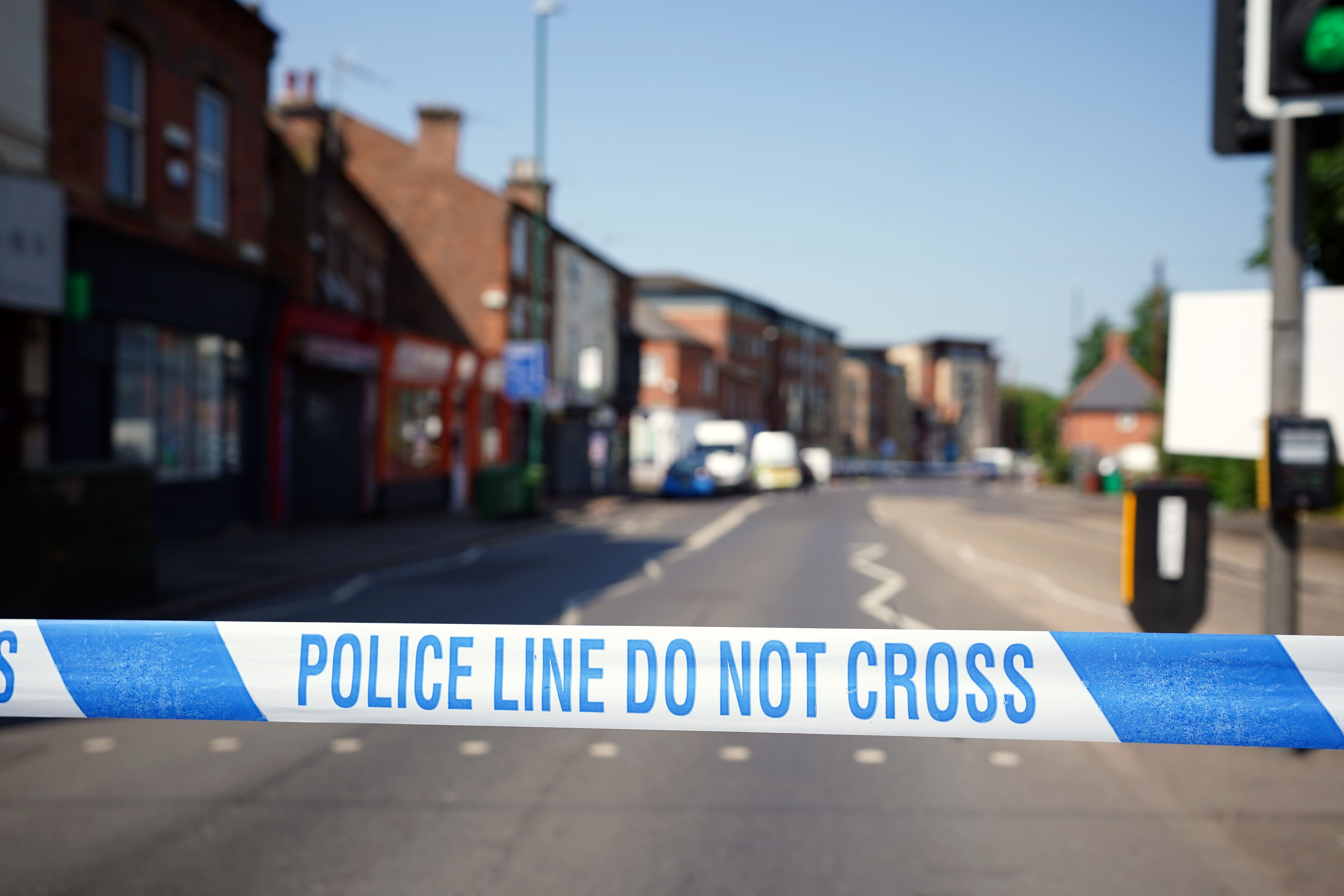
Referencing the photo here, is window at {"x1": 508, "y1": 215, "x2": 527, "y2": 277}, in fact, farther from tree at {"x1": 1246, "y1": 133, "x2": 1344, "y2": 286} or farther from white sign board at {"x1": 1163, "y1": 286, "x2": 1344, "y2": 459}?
white sign board at {"x1": 1163, "y1": 286, "x2": 1344, "y2": 459}

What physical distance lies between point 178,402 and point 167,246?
2558 mm

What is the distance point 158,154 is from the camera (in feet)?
56.1

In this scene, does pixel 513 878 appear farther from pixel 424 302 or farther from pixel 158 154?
pixel 424 302

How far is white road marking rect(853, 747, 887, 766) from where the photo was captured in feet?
20.0

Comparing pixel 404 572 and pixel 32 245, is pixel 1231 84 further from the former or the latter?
pixel 32 245

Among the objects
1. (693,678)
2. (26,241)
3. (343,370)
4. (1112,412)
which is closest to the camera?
(693,678)

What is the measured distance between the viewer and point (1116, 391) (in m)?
81.4

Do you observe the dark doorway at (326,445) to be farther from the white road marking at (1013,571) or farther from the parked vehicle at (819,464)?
the parked vehicle at (819,464)

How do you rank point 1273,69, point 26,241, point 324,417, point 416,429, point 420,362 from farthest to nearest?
point 416,429, point 420,362, point 324,417, point 26,241, point 1273,69

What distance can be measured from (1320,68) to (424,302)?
33463mm

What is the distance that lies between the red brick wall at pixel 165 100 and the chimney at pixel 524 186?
16.4m

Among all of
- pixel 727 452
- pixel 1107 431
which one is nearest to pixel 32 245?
pixel 727 452

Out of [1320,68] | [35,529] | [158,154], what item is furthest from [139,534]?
[1320,68]

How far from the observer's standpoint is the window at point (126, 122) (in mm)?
16172
